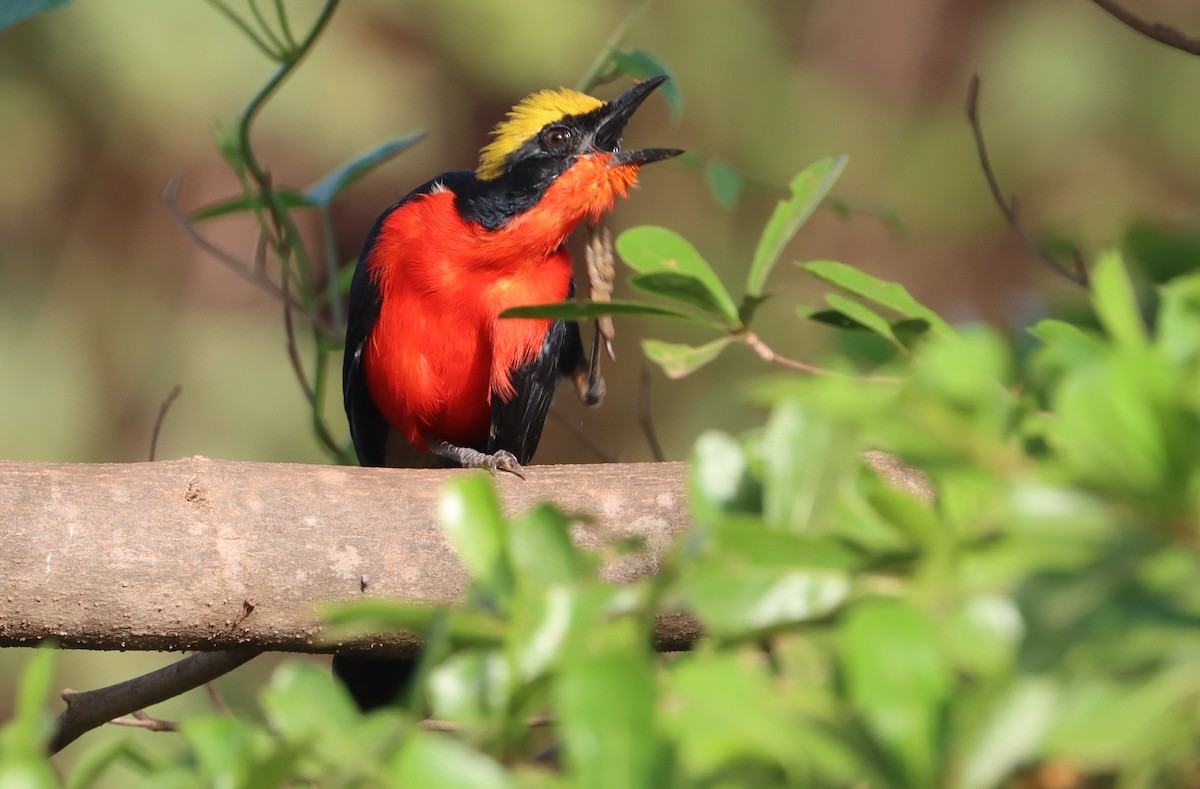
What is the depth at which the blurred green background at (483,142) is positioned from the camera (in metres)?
6.39

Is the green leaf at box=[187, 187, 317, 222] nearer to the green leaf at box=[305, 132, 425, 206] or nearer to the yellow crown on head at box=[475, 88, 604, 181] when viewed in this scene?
the green leaf at box=[305, 132, 425, 206]

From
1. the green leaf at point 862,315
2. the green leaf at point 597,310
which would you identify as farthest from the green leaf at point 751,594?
the green leaf at point 862,315

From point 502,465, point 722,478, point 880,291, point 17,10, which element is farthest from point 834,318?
point 17,10

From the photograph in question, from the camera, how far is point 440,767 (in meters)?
0.66

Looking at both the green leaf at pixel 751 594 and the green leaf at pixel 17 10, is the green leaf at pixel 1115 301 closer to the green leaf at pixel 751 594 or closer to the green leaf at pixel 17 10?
the green leaf at pixel 751 594

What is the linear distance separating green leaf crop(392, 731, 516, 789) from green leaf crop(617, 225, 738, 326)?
23.8 inches

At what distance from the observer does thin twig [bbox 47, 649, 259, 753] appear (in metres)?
2.58

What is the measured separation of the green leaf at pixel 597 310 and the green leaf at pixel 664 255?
0.04 metres

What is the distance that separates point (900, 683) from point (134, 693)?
91.4 inches

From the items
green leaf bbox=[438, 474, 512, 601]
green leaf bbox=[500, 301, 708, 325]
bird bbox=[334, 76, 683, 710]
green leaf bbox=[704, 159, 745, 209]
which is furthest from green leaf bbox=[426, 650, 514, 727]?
bird bbox=[334, 76, 683, 710]

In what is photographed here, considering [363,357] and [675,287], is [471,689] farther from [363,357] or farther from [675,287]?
[363,357]

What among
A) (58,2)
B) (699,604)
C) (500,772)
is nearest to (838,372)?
(699,604)

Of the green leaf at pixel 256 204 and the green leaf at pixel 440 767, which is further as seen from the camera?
the green leaf at pixel 256 204

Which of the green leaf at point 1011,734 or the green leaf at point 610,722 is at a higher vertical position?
the green leaf at point 1011,734
